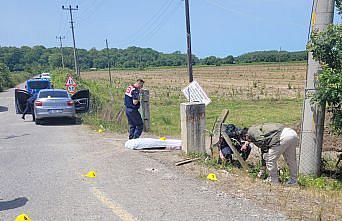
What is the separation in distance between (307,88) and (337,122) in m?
0.90

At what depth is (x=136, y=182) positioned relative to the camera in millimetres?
6477

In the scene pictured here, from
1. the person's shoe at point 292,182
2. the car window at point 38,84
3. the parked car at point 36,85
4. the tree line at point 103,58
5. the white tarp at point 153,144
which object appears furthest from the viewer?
the tree line at point 103,58

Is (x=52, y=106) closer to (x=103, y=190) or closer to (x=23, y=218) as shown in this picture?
(x=103, y=190)

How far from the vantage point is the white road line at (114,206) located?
190 inches

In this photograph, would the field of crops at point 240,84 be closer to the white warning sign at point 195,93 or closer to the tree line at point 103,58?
the white warning sign at point 195,93

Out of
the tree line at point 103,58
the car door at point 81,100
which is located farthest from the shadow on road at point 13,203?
the tree line at point 103,58

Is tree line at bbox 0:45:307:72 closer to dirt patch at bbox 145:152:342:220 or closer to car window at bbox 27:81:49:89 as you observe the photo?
car window at bbox 27:81:49:89

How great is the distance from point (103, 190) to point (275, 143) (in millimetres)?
3095

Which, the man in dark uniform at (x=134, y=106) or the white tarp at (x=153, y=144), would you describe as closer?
the white tarp at (x=153, y=144)

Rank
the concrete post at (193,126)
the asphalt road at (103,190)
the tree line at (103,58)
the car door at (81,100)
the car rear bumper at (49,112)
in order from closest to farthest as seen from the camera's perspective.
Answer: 1. the asphalt road at (103,190)
2. the concrete post at (193,126)
3. the car rear bumper at (49,112)
4. the car door at (81,100)
5. the tree line at (103,58)

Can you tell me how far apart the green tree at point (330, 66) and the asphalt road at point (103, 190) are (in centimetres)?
280

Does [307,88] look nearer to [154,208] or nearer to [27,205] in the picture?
[154,208]

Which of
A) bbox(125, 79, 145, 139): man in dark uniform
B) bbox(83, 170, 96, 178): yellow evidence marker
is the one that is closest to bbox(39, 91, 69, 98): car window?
bbox(125, 79, 145, 139): man in dark uniform

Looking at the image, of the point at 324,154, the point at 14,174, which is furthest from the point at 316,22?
the point at 14,174
